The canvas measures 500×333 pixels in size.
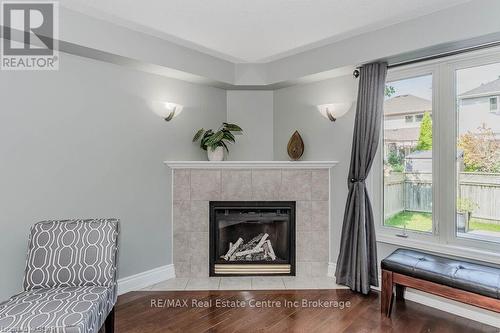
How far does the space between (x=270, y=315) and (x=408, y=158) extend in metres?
2.03

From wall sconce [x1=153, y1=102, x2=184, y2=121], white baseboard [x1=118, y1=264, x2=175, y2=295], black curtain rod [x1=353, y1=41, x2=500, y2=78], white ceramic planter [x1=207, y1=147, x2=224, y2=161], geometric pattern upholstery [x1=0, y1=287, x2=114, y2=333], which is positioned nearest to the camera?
geometric pattern upholstery [x1=0, y1=287, x2=114, y2=333]

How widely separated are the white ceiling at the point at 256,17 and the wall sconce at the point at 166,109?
68 centimetres

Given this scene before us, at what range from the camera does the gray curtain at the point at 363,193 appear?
297 cm

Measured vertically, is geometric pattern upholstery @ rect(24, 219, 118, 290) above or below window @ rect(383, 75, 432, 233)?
below

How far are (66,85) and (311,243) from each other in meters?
3.01

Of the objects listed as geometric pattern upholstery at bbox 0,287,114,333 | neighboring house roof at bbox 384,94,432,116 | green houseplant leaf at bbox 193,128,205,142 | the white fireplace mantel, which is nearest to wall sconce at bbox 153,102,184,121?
green houseplant leaf at bbox 193,128,205,142

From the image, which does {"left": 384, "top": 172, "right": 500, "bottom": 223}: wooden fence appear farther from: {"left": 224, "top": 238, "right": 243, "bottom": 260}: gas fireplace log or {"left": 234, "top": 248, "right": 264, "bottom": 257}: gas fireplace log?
{"left": 224, "top": 238, "right": 243, "bottom": 260}: gas fireplace log

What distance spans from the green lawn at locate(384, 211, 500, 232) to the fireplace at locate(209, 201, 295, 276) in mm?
1102

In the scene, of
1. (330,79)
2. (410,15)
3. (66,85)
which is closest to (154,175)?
(66,85)

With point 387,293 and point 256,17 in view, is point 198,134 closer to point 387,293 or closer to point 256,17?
point 256,17

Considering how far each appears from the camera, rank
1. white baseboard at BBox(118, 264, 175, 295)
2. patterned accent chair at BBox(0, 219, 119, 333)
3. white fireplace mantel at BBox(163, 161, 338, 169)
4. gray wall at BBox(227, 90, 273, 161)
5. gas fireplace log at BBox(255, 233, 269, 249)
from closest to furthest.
Result: patterned accent chair at BBox(0, 219, 119, 333) → white baseboard at BBox(118, 264, 175, 295) → white fireplace mantel at BBox(163, 161, 338, 169) → gas fireplace log at BBox(255, 233, 269, 249) → gray wall at BBox(227, 90, 273, 161)

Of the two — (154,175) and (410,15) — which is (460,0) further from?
(154,175)

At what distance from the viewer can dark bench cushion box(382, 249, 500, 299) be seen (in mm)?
2131

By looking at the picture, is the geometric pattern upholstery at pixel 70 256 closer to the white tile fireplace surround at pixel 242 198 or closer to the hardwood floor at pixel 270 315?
the hardwood floor at pixel 270 315
